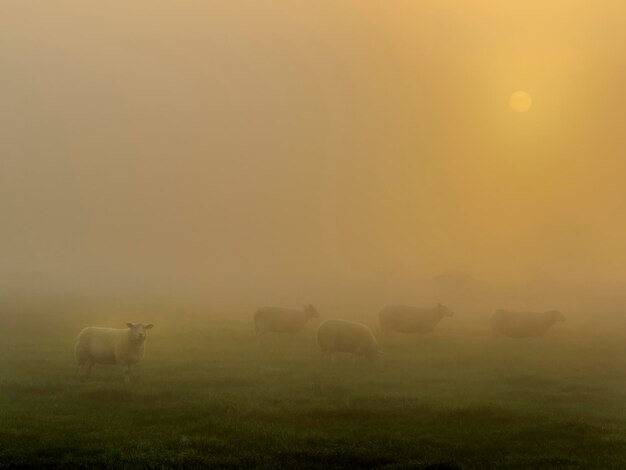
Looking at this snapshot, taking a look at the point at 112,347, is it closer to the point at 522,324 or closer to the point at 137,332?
the point at 137,332

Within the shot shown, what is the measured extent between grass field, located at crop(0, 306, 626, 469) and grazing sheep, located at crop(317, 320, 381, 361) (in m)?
0.83

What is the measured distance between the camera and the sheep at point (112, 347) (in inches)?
973

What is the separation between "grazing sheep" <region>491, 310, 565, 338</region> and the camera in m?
39.4

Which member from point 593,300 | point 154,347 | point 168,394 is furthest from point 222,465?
point 593,300

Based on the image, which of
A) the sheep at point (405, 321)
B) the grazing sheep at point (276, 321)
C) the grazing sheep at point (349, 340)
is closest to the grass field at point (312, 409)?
the grazing sheep at point (349, 340)

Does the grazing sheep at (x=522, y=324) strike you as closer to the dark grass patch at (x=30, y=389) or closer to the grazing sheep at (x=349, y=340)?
the grazing sheep at (x=349, y=340)

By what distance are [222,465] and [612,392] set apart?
1647 centimetres

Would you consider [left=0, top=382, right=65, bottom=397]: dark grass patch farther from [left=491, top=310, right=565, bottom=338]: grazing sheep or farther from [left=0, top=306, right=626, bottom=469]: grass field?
[left=491, top=310, right=565, bottom=338]: grazing sheep

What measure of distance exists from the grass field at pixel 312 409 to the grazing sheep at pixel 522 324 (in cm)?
409

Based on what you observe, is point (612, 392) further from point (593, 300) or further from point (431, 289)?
A: point (431, 289)

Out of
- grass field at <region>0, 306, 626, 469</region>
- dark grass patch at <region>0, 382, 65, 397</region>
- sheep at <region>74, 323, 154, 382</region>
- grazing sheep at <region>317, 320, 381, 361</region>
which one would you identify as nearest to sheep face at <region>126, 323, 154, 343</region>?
sheep at <region>74, 323, 154, 382</region>

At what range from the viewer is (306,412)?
19.9 meters

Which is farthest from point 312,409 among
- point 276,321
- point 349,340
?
point 276,321

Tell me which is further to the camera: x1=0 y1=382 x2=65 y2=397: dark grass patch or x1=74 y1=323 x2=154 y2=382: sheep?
x1=74 y1=323 x2=154 y2=382: sheep
